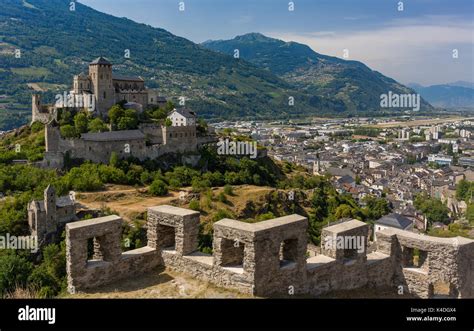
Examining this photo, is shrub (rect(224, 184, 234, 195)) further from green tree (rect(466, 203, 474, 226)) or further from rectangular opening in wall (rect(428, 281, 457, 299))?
rectangular opening in wall (rect(428, 281, 457, 299))

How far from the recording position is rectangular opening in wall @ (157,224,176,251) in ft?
41.0

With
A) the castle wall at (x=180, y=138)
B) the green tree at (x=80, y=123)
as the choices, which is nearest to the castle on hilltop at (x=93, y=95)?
the green tree at (x=80, y=123)

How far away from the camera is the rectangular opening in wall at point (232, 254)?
11062 millimetres

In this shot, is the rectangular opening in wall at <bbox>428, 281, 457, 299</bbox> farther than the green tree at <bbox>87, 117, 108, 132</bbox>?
No

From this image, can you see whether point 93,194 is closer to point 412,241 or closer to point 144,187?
point 144,187

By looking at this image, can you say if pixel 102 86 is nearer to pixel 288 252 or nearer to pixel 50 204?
pixel 50 204

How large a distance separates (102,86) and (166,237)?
1936 inches

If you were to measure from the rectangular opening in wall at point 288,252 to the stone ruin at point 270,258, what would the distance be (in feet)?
0.08

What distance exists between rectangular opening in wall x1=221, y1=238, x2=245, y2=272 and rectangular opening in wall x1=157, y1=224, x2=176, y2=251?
1909 mm

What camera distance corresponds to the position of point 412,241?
12578 millimetres

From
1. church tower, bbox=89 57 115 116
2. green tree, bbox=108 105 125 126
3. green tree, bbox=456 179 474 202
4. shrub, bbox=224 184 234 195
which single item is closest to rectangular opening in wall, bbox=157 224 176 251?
shrub, bbox=224 184 234 195

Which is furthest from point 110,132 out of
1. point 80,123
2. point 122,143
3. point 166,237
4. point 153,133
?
point 166,237
